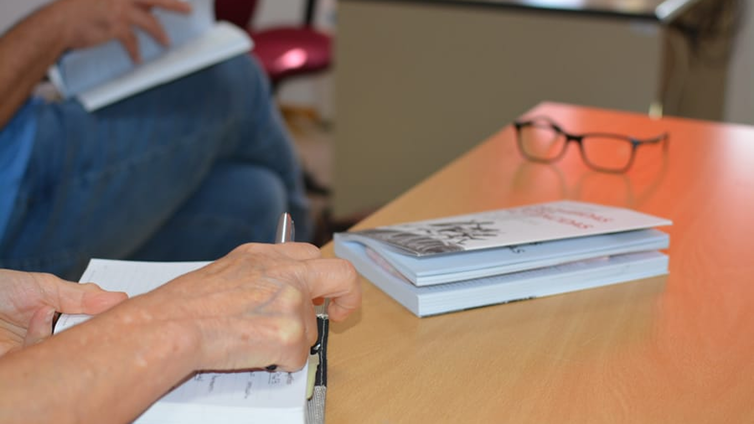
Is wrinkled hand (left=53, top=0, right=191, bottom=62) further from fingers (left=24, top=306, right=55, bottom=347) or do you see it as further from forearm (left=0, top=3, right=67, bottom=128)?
fingers (left=24, top=306, right=55, bottom=347)

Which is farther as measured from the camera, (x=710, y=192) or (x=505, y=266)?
(x=710, y=192)

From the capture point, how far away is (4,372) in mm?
476

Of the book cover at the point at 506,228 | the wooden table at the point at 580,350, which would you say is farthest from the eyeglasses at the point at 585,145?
the book cover at the point at 506,228

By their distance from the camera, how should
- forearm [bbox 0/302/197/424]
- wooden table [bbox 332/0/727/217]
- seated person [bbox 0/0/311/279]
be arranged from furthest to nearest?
1. wooden table [bbox 332/0/727/217]
2. seated person [bbox 0/0/311/279]
3. forearm [bbox 0/302/197/424]

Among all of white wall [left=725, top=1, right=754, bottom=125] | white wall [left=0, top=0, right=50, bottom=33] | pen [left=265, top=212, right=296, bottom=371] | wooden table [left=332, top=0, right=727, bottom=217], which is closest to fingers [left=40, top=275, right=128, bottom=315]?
pen [left=265, top=212, right=296, bottom=371]

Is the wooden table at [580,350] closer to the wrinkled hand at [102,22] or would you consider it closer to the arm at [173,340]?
the arm at [173,340]

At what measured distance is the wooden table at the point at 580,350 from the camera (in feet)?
1.87

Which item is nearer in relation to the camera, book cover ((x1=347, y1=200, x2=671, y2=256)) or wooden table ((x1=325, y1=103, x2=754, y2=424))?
wooden table ((x1=325, y1=103, x2=754, y2=424))

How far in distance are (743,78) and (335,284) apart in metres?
1.90

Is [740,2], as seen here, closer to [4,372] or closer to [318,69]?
[318,69]

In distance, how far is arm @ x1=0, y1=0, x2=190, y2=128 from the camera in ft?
4.29

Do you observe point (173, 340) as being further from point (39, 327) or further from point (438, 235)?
point (438, 235)

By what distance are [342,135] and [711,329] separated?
5.57ft

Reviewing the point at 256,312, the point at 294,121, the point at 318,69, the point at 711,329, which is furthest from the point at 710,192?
the point at 294,121
